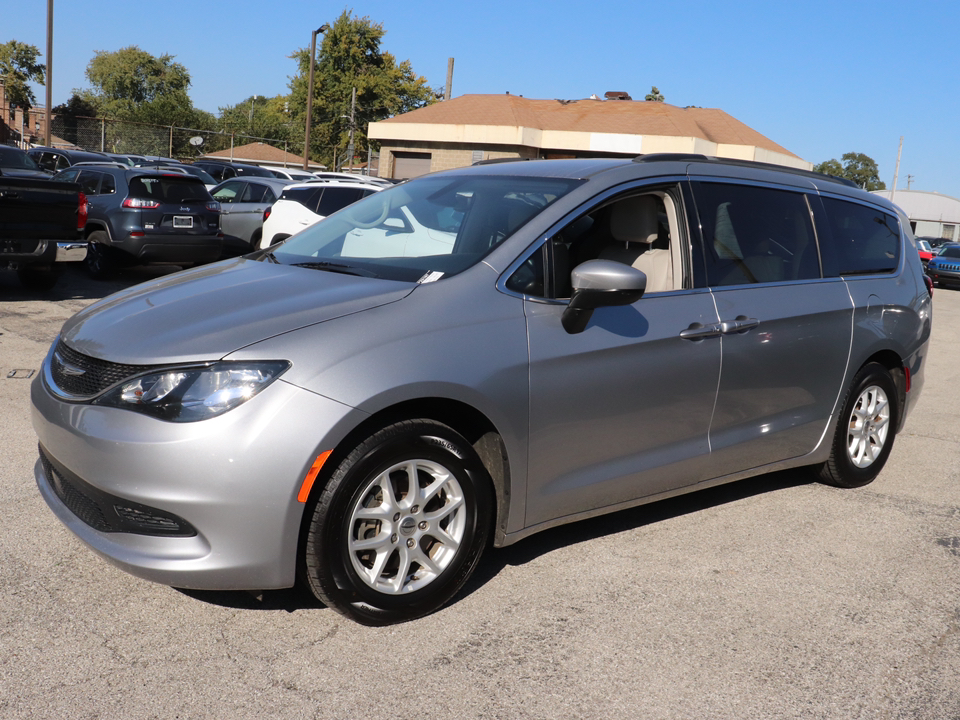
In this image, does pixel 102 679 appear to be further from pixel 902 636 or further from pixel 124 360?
pixel 902 636

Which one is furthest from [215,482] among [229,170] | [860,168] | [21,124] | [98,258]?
[860,168]

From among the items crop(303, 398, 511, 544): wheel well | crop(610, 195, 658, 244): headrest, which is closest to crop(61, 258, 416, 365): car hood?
crop(303, 398, 511, 544): wheel well

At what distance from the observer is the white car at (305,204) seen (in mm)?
13219

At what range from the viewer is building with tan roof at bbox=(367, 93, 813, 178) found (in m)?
32.8

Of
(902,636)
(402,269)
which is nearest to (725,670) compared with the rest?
(902,636)

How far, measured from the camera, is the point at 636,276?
11.6 feet

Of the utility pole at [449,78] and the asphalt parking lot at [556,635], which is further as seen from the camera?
the utility pole at [449,78]

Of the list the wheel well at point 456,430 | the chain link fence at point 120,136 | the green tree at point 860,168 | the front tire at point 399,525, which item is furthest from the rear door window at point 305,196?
the green tree at point 860,168

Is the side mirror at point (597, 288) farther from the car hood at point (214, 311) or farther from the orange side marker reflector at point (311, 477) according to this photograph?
the orange side marker reflector at point (311, 477)

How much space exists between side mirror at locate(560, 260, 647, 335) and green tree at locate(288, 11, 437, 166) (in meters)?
64.9

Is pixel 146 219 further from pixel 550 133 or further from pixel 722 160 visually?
pixel 550 133

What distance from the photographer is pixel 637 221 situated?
4.25 meters

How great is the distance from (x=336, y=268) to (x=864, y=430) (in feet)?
10.9

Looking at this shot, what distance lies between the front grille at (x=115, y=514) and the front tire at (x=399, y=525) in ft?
1.51
